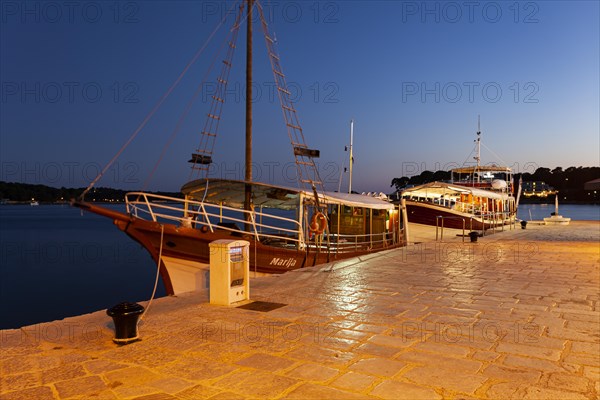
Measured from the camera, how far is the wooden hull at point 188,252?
1130 cm

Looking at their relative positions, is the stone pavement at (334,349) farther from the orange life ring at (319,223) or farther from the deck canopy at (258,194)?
the deck canopy at (258,194)

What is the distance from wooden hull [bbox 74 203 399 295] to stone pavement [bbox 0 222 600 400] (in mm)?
4302

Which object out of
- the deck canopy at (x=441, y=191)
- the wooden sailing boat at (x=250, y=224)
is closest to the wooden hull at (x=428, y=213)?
the deck canopy at (x=441, y=191)

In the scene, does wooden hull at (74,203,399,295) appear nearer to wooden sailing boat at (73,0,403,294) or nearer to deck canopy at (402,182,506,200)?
wooden sailing boat at (73,0,403,294)

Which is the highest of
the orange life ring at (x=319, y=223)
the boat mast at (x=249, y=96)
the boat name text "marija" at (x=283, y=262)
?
the boat mast at (x=249, y=96)

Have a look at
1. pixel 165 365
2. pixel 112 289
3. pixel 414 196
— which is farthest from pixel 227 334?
pixel 414 196

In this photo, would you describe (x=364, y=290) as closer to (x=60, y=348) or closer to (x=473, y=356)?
(x=473, y=356)

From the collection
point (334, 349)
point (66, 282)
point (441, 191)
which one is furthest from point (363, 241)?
point (66, 282)

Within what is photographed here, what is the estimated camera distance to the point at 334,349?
441 centimetres

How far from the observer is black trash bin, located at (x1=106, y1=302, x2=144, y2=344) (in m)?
4.54

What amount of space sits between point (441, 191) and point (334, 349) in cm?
2563

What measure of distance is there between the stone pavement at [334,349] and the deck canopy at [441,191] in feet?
63.9

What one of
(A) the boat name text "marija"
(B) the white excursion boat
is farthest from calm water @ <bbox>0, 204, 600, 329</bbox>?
(B) the white excursion boat

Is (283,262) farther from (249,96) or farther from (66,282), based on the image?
(66,282)
